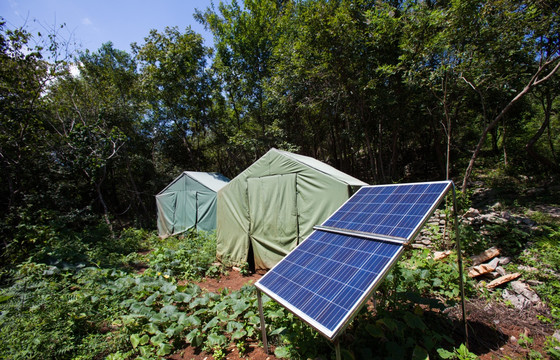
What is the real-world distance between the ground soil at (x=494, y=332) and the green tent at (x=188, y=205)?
6.15m

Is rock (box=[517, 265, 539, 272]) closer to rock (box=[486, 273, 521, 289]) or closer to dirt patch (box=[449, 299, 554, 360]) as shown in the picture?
rock (box=[486, 273, 521, 289])

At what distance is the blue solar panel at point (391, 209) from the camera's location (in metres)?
2.03

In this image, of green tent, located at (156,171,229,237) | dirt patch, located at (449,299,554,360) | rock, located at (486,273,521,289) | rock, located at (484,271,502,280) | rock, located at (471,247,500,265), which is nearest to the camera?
dirt patch, located at (449,299,554,360)

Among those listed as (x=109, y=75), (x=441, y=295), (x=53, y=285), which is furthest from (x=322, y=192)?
(x=109, y=75)

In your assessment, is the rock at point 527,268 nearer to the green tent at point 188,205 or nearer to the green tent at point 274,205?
the green tent at point 274,205

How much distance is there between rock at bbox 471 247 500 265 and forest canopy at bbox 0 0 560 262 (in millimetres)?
2232

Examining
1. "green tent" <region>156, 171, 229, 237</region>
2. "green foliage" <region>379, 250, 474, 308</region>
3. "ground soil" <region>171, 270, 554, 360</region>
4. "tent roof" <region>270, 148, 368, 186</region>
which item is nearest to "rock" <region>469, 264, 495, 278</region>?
"green foliage" <region>379, 250, 474, 308</region>

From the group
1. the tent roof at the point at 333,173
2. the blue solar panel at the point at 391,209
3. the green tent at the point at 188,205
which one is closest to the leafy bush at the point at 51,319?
the blue solar panel at the point at 391,209

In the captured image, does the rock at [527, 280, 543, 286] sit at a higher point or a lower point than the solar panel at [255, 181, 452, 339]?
lower

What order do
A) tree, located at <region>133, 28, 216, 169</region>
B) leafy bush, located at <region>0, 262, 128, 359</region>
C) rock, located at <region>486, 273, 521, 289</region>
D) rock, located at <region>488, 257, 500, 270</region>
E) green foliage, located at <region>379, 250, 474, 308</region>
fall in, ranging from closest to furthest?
leafy bush, located at <region>0, 262, 128, 359</region> < green foliage, located at <region>379, 250, 474, 308</region> < rock, located at <region>486, 273, 521, 289</region> < rock, located at <region>488, 257, 500, 270</region> < tree, located at <region>133, 28, 216, 169</region>

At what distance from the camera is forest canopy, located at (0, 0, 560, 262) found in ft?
17.6

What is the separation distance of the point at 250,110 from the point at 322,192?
9.75 m

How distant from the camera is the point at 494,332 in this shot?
2.62m

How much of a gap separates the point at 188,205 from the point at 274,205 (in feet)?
19.3
